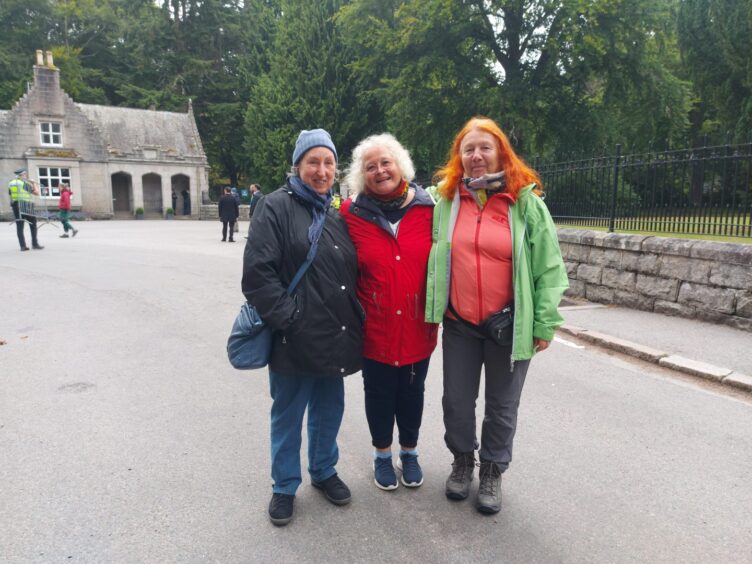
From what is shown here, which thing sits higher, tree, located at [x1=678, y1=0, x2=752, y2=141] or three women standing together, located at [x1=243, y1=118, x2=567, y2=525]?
tree, located at [x1=678, y1=0, x2=752, y2=141]

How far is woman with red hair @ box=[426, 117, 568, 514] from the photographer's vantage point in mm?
2881

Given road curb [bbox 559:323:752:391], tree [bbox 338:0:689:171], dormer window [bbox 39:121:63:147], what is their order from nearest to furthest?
road curb [bbox 559:323:752:391], tree [bbox 338:0:689:171], dormer window [bbox 39:121:63:147]

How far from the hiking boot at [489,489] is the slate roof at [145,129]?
3882cm

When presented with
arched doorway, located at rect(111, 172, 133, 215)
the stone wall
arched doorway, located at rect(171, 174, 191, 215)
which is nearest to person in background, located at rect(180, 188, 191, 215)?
arched doorway, located at rect(171, 174, 191, 215)

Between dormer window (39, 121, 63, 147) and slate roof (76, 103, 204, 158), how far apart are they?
2.62 m

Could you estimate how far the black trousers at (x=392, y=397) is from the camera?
123 inches

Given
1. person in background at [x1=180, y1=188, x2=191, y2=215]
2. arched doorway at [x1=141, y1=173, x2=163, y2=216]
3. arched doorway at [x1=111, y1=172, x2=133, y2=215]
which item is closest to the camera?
arched doorway at [x1=111, y1=172, x2=133, y2=215]

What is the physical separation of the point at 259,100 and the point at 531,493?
3625cm

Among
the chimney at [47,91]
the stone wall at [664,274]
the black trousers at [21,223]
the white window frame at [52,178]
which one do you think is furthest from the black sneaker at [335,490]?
the chimney at [47,91]

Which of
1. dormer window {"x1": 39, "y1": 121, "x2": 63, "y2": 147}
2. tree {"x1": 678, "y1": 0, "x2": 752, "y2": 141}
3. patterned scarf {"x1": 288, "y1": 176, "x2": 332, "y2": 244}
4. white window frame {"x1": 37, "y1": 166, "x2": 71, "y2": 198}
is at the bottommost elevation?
patterned scarf {"x1": 288, "y1": 176, "x2": 332, "y2": 244}

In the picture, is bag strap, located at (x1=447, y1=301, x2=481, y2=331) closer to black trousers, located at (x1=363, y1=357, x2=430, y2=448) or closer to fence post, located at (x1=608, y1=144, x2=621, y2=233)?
black trousers, located at (x1=363, y1=357, x2=430, y2=448)

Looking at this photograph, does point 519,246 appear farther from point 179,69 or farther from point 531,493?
point 179,69

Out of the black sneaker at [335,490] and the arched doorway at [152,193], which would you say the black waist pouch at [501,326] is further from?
the arched doorway at [152,193]

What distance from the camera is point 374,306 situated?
3.00 m
